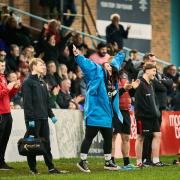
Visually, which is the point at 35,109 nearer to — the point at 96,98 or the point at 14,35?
the point at 96,98

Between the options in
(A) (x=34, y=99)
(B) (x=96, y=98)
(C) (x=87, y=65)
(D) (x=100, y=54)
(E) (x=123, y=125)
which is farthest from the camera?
(D) (x=100, y=54)

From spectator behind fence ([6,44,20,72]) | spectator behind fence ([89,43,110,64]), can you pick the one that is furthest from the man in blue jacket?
spectator behind fence ([89,43,110,64])

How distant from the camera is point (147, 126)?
16.9 metres

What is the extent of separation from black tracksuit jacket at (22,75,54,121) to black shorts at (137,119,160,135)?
239cm

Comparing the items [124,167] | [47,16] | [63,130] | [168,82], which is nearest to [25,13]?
[47,16]

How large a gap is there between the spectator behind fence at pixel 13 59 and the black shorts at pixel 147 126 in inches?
197

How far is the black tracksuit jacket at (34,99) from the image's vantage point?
15.2 metres

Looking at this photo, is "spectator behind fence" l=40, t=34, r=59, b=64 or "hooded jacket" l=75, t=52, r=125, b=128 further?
"spectator behind fence" l=40, t=34, r=59, b=64

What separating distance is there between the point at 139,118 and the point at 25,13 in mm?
9114

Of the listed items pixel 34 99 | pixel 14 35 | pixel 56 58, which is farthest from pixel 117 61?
pixel 56 58

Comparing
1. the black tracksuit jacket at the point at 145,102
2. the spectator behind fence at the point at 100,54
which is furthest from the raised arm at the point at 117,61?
the spectator behind fence at the point at 100,54

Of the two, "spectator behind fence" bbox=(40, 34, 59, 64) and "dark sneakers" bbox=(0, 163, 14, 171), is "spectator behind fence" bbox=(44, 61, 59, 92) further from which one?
"dark sneakers" bbox=(0, 163, 14, 171)

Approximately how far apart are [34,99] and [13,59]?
6200 mm

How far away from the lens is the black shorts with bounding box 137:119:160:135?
16.9 metres
